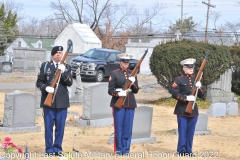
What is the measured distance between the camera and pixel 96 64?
94.6 feet

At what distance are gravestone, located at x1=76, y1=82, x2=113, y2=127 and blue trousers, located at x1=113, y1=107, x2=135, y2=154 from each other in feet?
14.6

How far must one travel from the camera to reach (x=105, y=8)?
63.8 meters

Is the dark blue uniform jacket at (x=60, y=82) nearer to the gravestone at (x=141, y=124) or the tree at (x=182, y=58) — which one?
the gravestone at (x=141, y=124)

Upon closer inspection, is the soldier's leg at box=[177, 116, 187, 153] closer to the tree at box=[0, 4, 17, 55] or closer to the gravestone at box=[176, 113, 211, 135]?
the gravestone at box=[176, 113, 211, 135]

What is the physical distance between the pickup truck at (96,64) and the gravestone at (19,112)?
15.4m

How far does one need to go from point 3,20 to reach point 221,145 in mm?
38448

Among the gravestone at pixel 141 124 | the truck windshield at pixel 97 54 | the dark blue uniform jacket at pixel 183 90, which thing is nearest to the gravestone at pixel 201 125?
the gravestone at pixel 141 124

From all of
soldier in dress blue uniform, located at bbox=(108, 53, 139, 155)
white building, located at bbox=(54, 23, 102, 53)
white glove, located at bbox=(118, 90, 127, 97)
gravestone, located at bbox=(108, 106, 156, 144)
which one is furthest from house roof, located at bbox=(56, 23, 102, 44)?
white glove, located at bbox=(118, 90, 127, 97)

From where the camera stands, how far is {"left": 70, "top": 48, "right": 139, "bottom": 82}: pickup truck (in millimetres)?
28656

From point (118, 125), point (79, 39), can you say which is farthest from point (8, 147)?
point (79, 39)

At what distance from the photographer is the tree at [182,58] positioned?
1886 cm

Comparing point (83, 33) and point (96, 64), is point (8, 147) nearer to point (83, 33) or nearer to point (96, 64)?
point (96, 64)

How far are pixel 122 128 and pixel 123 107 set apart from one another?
0.38 m

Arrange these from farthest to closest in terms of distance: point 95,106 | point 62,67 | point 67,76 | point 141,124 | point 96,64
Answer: point 96,64, point 95,106, point 141,124, point 67,76, point 62,67
